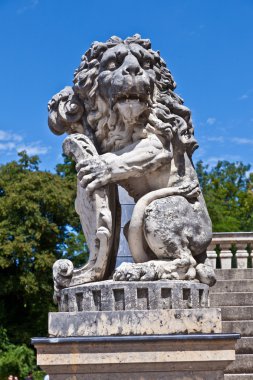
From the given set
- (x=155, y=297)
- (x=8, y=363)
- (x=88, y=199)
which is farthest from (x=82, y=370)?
(x=8, y=363)

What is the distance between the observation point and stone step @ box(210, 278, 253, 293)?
10477mm

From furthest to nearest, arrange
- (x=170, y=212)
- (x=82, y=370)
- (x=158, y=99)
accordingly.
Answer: (x=158, y=99) < (x=170, y=212) < (x=82, y=370)

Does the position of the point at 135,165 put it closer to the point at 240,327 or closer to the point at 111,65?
the point at 111,65

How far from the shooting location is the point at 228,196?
38.2m

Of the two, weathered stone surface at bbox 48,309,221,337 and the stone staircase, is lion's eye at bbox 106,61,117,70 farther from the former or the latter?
the stone staircase

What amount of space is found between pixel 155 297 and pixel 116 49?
2083 millimetres

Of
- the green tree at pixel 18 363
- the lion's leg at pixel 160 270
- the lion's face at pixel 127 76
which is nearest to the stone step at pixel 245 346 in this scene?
the lion's leg at pixel 160 270

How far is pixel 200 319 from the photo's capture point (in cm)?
541

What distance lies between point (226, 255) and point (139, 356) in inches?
366

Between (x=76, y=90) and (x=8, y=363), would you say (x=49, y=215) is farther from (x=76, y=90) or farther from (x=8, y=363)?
(x=76, y=90)

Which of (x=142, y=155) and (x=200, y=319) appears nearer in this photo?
(x=200, y=319)

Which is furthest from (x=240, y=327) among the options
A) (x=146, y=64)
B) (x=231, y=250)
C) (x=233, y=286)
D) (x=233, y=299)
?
(x=231, y=250)

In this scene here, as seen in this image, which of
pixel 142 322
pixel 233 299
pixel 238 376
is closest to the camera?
pixel 142 322

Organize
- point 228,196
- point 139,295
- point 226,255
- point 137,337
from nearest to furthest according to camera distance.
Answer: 1. point 137,337
2. point 139,295
3. point 226,255
4. point 228,196
